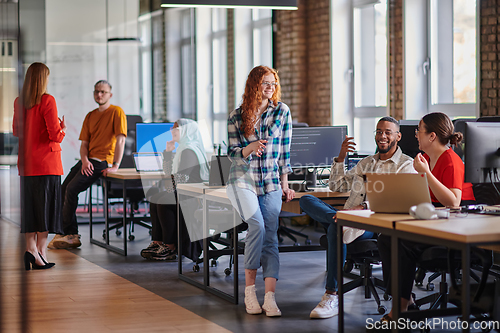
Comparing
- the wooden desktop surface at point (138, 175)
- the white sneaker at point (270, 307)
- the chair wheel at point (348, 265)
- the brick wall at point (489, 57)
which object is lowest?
the white sneaker at point (270, 307)

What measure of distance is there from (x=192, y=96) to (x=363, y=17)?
264 cm

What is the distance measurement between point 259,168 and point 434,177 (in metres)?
0.96

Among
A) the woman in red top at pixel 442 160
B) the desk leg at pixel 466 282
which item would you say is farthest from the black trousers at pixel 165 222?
the desk leg at pixel 466 282

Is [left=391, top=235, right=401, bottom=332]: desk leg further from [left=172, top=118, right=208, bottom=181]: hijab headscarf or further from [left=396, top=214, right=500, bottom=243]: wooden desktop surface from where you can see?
[left=172, top=118, right=208, bottom=181]: hijab headscarf

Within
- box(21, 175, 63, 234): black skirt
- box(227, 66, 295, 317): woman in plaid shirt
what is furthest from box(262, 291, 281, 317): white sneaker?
box(21, 175, 63, 234): black skirt

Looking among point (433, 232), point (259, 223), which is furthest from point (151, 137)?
point (433, 232)

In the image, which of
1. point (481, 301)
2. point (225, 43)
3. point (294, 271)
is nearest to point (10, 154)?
point (481, 301)

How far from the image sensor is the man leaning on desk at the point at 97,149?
556 cm

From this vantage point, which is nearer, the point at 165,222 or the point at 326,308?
the point at 326,308

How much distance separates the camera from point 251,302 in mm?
3436

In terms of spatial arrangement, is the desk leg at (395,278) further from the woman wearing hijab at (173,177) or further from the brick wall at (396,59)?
the brick wall at (396,59)

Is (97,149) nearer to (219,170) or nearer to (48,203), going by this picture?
(48,203)

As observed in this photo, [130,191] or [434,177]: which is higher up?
[434,177]

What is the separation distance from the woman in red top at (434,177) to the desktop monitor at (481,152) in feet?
0.52
